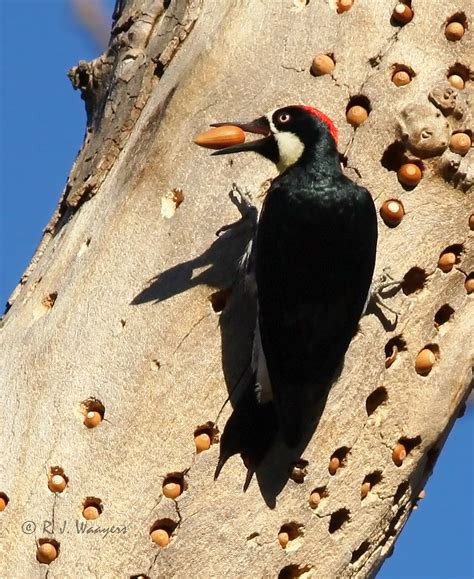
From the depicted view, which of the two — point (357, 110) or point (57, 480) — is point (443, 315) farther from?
point (57, 480)

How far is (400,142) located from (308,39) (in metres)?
0.40

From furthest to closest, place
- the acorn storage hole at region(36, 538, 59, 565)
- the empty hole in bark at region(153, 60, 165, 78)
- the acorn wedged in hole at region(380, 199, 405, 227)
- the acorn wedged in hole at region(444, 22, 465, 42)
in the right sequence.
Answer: the empty hole in bark at region(153, 60, 165, 78), the acorn wedged in hole at region(444, 22, 465, 42), the acorn wedged in hole at region(380, 199, 405, 227), the acorn storage hole at region(36, 538, 59, 565)

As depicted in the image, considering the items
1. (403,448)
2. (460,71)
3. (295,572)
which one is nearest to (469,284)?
(403,448)

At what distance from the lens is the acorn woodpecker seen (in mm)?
3799

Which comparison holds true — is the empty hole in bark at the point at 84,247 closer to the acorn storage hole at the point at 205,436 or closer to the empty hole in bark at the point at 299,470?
the acorn storage hole at the point at 205,436

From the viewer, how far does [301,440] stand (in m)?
3.82

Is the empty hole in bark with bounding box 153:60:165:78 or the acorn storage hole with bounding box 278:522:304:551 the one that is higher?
the empty hole in bark with bounding box 153:60:165:78

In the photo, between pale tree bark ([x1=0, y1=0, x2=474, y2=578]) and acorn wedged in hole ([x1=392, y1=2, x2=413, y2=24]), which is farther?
acorn wedged in hole ([x1=392, y1=2, x2=413, y2=24])

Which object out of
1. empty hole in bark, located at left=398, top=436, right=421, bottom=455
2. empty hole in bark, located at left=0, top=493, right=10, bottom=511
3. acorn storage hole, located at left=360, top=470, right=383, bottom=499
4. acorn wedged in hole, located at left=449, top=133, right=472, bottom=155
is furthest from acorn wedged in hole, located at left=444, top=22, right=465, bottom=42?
empty hole in bark, located at left=0, top=493, right=10, bottom=511

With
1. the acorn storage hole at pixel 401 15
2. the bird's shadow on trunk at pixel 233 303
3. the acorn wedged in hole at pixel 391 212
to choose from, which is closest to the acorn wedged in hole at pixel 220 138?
the bird's shadow on trunk at pixel 233 303

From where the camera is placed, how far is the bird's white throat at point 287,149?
3.95 metres

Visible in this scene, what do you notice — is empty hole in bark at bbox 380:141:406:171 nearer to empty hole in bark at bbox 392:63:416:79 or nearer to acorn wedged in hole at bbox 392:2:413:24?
empty hole in bark at bbox 392:63:416:79

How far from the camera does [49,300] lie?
4195mm

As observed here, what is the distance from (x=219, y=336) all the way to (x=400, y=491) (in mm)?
674
